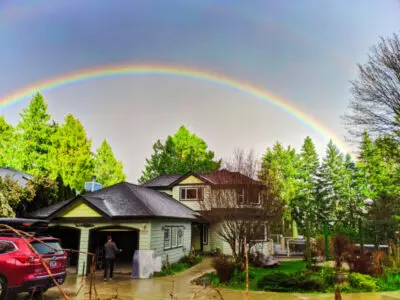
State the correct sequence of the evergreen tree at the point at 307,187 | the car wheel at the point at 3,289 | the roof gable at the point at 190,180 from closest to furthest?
the car wheel at the point at 3,289 → the roof gable at the point at 190,180 → the evergreen tree at the point at 307,187

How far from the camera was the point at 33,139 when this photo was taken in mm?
32656

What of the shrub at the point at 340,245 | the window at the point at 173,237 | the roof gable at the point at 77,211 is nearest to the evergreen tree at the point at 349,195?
the shrub at the point at 340,245

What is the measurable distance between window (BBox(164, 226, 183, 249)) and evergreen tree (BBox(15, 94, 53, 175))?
1914 centimetres

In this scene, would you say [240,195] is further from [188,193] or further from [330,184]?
[330,184]

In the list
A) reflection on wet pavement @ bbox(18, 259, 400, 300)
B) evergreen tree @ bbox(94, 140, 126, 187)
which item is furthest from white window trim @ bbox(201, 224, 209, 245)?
evergreen tree @ bbox(94, 140, 126, 187)

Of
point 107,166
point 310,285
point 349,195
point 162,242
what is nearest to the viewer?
point 310,285

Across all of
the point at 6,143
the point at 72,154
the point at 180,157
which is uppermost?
the point at 180,157

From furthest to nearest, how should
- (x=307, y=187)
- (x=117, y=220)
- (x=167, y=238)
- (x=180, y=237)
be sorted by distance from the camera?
1. (x=307, y=187)
2. (x=180, y=237)
3. (x=167, y=238)
4. (x=117, y=220)

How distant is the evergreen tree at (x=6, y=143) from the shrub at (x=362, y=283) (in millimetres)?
31299

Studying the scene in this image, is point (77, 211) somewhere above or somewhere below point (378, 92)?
below

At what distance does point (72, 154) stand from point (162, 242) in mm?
22700

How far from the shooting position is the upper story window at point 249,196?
1477cm

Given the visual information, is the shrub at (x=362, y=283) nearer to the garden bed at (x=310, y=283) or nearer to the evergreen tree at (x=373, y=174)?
the garden bed at (x=310, y=283)

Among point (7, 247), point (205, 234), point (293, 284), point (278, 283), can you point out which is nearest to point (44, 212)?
point (7, 247)
